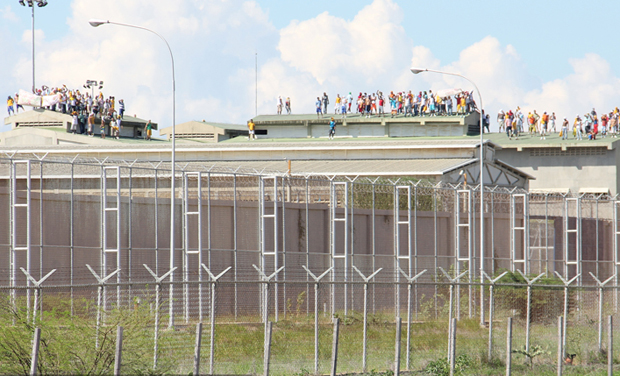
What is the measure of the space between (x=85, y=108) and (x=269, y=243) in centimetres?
3310

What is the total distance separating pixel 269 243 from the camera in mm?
27750

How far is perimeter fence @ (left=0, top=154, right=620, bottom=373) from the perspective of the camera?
73.7 feet

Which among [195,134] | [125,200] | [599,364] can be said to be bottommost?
[599,364]

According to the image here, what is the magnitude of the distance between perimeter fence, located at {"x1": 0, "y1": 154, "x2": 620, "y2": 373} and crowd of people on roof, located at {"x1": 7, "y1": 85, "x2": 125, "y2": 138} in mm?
23780

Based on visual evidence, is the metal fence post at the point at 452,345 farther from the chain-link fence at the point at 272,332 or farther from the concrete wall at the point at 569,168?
the concrete wall at the point at 569,168

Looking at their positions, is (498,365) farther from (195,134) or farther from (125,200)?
(195,134)

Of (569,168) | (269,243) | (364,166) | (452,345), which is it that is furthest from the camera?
(569,168)

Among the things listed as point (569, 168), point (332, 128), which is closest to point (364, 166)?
point (332, 128)

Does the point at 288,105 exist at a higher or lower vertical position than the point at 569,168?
higher

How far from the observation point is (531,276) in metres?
31.2

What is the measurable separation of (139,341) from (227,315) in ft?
37.1

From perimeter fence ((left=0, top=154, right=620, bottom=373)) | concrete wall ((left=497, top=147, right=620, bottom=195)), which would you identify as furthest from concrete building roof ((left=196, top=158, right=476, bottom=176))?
concrete wall ((left=497, top=147, right=620, bottom=195))

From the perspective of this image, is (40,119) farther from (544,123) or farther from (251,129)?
(544,123)

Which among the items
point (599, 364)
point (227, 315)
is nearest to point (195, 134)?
point (227, 315)
